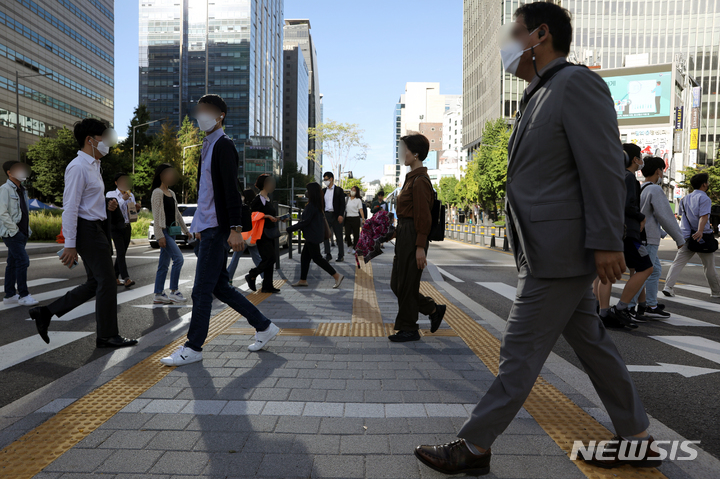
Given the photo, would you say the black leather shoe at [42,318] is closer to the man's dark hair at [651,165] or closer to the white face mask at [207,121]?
the white face mask at [207,121]

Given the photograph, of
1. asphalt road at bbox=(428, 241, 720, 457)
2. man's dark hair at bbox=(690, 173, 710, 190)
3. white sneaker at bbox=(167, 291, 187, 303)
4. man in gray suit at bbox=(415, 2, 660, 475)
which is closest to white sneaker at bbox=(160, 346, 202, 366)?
man in gray suit at bbox=(415, 2, 660, 475)

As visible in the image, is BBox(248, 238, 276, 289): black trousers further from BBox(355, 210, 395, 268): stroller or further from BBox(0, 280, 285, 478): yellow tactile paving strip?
BBox(0, 280, 285, 478): yellow tactile paving strip

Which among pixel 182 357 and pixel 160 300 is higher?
pixel 182 357

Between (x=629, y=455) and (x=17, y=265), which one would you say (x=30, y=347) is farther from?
(x=629, y=455)

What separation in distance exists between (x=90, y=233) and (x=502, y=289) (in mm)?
6480

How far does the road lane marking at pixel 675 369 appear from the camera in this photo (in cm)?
385

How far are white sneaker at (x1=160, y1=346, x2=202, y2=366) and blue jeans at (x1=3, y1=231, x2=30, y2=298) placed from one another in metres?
4.31

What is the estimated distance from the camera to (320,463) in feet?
7.03

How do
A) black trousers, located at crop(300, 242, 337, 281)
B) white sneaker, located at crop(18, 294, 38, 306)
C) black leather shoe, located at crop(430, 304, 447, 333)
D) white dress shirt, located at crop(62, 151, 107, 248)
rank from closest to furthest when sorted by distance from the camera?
white dress shirt, located at crop(62, 151, 107, 248) < black leather shoe, located at crop(430, 304, 447, 333) < white sneaker, located at crop(18, 294, 38, 306) < black trousers, located at crop(300, 242, 337, 281)

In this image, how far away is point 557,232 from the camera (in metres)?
2.03

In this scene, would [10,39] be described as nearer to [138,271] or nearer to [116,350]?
[138,271]

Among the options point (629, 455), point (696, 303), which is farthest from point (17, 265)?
point (696, 303)

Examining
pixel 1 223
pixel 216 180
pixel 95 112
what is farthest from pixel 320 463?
pixel 95 112

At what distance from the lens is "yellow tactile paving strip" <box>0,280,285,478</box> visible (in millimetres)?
2160
